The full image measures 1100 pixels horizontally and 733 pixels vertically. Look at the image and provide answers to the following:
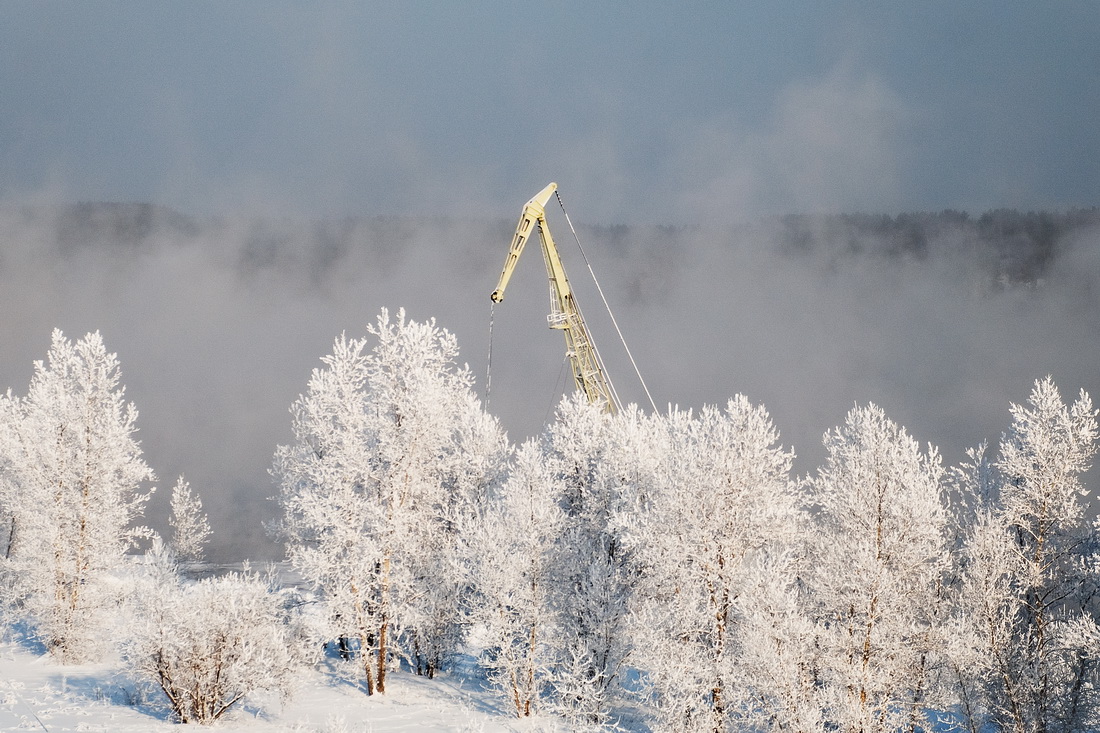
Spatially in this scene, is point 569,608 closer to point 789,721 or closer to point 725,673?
point 725,673

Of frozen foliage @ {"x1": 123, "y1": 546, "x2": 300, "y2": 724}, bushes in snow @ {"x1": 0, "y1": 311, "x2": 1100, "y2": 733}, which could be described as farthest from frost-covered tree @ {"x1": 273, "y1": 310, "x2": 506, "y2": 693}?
frozen foliage @ {"x1": 123, "y1": 546, "x2": 300, "y2": 724}

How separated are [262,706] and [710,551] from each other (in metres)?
12.8

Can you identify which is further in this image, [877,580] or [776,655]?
[877,580]

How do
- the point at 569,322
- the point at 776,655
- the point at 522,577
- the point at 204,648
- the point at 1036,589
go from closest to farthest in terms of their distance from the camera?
the point at 204,648 < the point at 776,655 < the point at 1036,589 < the point at 522,577 < the point at 569,322

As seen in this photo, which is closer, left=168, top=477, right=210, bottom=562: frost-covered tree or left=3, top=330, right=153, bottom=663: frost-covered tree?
left=3, top=330, right=153, bottom=663: frost-covered tree

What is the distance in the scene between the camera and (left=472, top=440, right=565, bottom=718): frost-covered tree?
22141 mm

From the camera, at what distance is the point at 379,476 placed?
72.7 feet

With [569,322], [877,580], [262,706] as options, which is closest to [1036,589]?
[877,580]

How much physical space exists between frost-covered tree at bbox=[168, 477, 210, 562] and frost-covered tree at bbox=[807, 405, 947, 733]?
140ft

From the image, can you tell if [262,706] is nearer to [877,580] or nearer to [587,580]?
[587,580]

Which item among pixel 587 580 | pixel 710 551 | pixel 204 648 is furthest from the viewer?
pixel 587 580

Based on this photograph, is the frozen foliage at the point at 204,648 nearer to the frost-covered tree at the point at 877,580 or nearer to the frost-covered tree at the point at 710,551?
the frost-covered tree at the point at 710,551

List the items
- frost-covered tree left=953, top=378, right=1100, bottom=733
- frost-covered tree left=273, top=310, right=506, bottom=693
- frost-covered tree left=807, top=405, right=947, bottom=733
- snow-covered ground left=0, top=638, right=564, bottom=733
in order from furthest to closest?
frost-covered tree left=273, top=310, right=506, bottom=693
frost-covered tree left=953, top=378, right=1100, bottom=733
frost-covered tree left=807, top=405, right=947, bottom=733
snow-covered ground left=0, top=638, right=564, bottom=733

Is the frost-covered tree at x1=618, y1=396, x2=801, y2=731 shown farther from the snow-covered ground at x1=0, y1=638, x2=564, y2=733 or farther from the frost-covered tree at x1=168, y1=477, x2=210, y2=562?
the frost-covered tree at x1=168, y1=477, x2=210, y2=562
